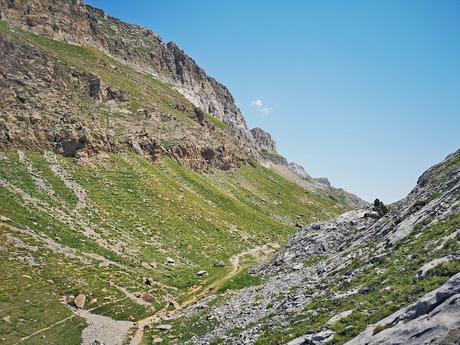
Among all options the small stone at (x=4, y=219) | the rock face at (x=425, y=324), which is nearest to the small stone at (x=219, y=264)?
the small stone at (x=4, y=219)

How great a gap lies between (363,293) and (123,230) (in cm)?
5549

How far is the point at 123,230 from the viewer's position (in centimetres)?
7081

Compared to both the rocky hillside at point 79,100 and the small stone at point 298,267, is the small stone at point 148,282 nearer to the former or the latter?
the small stone at point 298,267

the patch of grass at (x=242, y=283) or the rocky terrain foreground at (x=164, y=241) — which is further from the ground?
the rocky terrain foreground at (x=164, y=241)

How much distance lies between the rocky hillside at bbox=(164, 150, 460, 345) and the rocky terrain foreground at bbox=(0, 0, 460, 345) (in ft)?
0.48

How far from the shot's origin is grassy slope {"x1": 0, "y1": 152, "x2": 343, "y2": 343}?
4375 centimetres

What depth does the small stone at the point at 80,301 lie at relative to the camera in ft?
138

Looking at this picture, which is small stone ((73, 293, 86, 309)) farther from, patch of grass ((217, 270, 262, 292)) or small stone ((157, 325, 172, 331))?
patch of grass ((217, 270, 262, 292))

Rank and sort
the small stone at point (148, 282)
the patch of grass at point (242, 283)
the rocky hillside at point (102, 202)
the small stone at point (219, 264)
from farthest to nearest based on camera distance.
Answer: the small stone at point (219, 264) → the small stone at point (148, 282) → the patch of grass at point (242, 283) → the rocky hillside at point (102, 202)

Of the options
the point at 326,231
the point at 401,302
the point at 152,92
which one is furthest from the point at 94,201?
the point at 152,92

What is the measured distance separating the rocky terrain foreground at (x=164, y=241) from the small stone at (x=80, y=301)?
0.15m

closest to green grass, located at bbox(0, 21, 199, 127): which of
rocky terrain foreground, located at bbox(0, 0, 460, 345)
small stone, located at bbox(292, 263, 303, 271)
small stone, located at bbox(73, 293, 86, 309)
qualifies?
rocky terrain foreground, located at bbox(0, 0, 460, 345)

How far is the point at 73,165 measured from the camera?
87062 mm

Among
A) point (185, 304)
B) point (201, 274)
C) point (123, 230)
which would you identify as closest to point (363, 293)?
point (185, 304)
